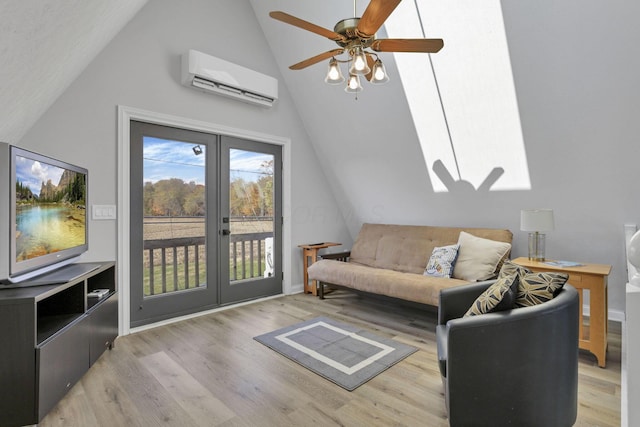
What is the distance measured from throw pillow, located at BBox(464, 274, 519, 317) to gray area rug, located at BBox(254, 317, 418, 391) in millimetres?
904

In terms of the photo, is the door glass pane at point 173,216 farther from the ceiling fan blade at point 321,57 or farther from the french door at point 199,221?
the ceiling fan blade at point 321,57

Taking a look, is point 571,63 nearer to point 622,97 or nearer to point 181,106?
point 622,97

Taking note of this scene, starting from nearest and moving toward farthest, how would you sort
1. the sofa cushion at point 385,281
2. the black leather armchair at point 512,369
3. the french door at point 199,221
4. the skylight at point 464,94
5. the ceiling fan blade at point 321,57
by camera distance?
the black leather armchair at point 512,369
the ceiling fan blade at point 321,57
the skylight at point 464,94
the sofa cushion at point 385,281
the french door at point 199,221

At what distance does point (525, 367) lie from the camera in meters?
1.46

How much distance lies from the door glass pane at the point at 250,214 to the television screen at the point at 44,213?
1.46m

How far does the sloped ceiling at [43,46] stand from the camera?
1333 millimetres

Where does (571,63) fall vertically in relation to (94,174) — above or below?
above

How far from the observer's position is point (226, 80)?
3369mm

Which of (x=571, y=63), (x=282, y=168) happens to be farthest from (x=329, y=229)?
(x=571, y=63)

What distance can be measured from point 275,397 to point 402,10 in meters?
3.01

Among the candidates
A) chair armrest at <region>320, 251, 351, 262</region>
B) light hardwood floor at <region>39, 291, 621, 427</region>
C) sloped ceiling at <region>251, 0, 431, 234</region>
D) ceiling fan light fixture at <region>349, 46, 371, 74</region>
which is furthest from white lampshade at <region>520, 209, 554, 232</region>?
chair armrest at <region>320, 251, 351, 262</region>

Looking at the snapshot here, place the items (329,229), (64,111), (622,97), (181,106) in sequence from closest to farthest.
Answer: (622,97), (64,111), (181,106), (329,229)

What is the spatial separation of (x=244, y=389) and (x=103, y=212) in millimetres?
1898

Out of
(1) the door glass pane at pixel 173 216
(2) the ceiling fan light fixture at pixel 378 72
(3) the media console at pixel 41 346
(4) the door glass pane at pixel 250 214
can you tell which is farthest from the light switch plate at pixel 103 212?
(2) the ceiling fan light fixture at pixel 378 72
